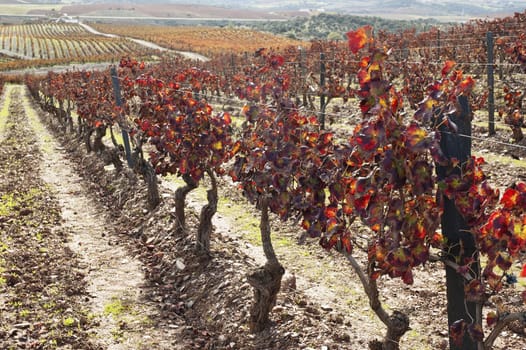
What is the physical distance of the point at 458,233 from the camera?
2832mm

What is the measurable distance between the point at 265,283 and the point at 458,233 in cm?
207

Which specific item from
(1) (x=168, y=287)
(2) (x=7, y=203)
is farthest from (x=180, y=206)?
(2) (x=7, y=203)

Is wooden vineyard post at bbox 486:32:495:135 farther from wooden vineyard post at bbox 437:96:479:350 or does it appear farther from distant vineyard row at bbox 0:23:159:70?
distant vineyard row at bbox 0:23:159:70

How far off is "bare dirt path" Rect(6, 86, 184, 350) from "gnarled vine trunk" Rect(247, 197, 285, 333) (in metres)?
0.87

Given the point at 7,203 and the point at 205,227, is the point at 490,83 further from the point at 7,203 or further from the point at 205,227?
the point at 7,203

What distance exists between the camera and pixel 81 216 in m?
8.74

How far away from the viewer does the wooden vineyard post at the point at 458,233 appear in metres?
2.73

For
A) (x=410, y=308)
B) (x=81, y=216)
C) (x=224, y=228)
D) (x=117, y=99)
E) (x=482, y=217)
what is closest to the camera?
(x=482, y=217)

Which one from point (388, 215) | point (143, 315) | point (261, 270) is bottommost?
point (143, 315)

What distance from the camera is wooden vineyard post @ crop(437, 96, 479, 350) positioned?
2.73 meters

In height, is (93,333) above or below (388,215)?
below

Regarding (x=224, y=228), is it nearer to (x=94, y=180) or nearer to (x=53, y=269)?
(x=53, y=269)

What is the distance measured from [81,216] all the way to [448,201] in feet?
23.5

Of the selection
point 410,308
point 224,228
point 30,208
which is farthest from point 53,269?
point 410,308
